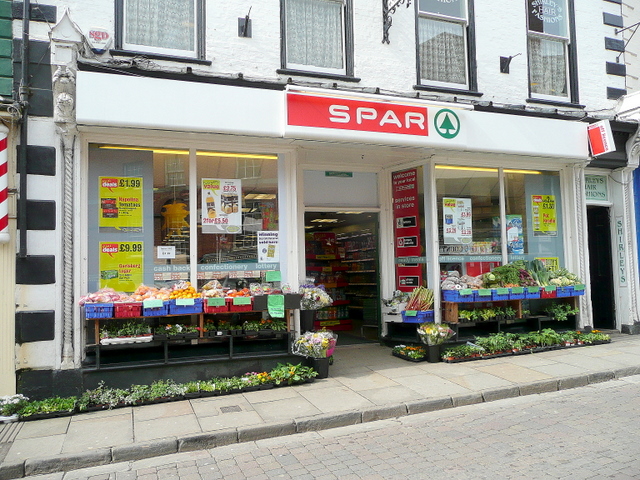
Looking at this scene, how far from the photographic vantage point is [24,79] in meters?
6.55

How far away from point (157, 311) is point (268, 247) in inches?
77.5

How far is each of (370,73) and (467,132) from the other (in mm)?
1967

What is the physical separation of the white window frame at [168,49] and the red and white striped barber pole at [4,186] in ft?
7.10

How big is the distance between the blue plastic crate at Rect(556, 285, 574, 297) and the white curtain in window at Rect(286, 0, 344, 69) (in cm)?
592

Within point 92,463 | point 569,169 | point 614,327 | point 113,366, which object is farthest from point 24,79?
point 614,327

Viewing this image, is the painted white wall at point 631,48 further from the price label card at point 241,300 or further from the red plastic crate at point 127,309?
the red plastic crate at point 127,309

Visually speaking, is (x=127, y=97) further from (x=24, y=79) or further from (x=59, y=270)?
(x=59, y=270)

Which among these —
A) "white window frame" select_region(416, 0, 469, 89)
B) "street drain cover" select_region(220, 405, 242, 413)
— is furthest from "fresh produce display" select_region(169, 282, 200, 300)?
"white window frame" select_region(416, 0, 469, 89)

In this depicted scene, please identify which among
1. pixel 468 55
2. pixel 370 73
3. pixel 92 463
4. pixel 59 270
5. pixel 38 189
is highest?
pixel 468 55

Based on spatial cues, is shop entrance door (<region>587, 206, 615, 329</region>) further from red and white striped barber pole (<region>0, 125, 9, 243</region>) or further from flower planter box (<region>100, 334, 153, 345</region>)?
red and white striped barber pole (<region>0, 125, 9, 243</region>)

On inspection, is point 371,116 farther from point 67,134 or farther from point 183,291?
point 67,134

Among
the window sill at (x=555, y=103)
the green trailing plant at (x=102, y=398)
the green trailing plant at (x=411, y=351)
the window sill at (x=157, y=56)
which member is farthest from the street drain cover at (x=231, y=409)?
the window sill at (x=555, y=103)

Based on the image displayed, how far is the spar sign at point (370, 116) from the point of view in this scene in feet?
23.8

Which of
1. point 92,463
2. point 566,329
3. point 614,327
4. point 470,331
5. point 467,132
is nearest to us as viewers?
point 92,463
